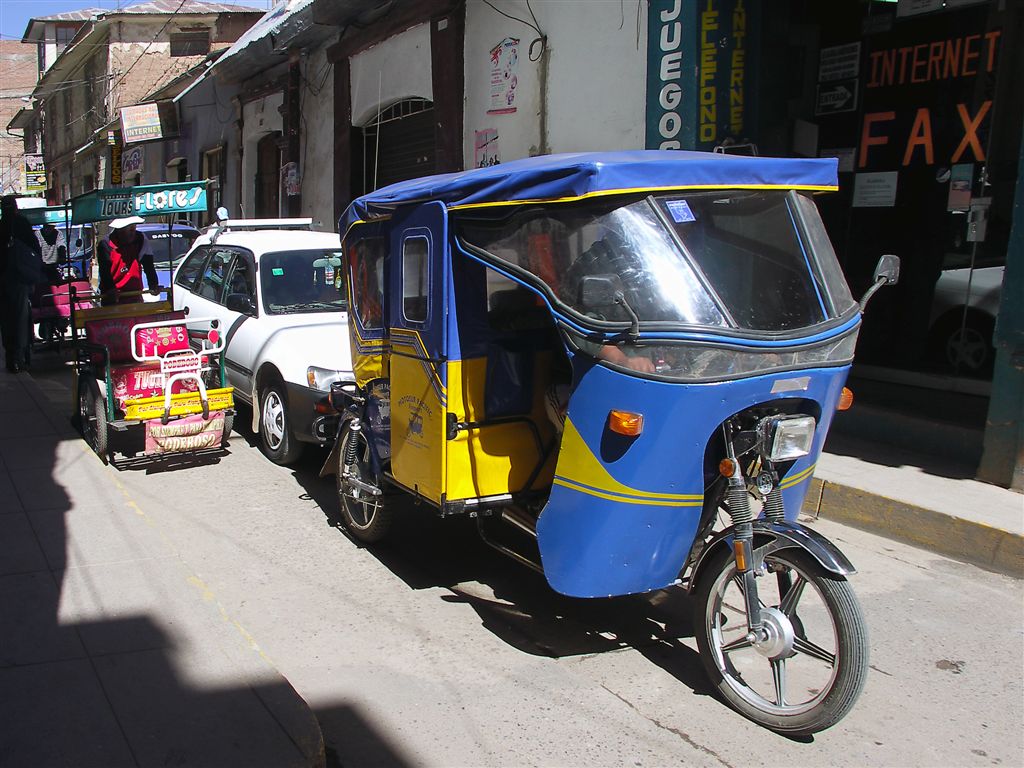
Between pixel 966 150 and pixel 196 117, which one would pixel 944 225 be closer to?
pixel 966 150

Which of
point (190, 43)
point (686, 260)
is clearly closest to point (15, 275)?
point (686, 260)

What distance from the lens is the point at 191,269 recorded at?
9633 mm

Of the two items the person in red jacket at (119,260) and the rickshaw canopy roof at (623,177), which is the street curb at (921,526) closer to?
the rickshaw canopy roof at (623,177)

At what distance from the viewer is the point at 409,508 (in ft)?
21.6

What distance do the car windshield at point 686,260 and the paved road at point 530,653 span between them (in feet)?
5.48

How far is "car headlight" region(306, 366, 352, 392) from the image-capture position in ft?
23.2

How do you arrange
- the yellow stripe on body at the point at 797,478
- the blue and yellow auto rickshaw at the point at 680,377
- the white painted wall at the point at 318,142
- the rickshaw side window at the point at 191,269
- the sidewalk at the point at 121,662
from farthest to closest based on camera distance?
the white painted wall at the point at 318,142 < the rickshaw side window at the point at 191,269 < the yellow stripe on body at the point at 797,478 < the blue and yellow auto rickshaw at the point at 680,377 < the sidewalk at the point at 121,662

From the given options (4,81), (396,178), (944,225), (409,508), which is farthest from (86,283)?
(4,81)

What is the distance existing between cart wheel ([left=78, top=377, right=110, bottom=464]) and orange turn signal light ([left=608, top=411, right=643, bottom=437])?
5.23m

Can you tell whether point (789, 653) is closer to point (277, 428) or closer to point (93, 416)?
point (277, 428)

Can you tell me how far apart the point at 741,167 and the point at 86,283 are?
1194 cm

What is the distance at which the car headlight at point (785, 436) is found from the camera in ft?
11.9

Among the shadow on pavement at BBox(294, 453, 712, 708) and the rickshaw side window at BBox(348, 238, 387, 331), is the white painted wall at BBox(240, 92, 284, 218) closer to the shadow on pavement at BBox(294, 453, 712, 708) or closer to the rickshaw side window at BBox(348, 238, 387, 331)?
the rickshaw side window at BBox(348, 238, 387, 331)

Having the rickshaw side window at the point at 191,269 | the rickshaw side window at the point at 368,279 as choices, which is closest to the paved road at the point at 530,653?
the rickshaw side window at the point at 368,279
